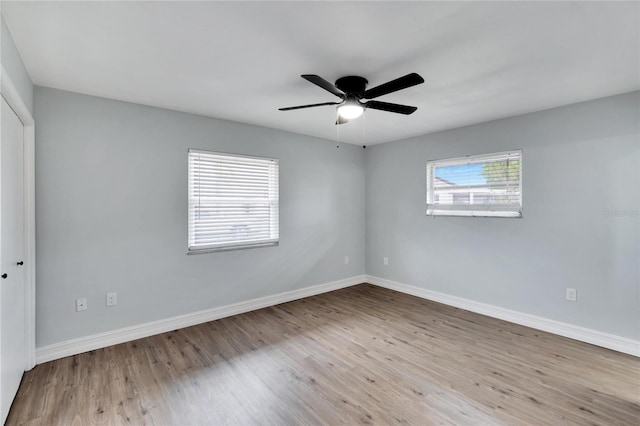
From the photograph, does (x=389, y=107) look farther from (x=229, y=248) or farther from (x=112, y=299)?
(x=112, y=299)

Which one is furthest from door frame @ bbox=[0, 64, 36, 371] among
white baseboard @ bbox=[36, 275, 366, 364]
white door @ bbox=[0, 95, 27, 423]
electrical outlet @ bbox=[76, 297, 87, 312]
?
electrical outlet @ bbox=[76, 297, 87, 312]

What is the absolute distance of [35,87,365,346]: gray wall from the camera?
262 centimetres

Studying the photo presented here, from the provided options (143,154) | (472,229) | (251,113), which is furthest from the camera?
(472,229)

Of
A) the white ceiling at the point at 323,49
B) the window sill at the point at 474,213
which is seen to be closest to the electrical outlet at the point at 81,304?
the white ceiling at the point at 323,49

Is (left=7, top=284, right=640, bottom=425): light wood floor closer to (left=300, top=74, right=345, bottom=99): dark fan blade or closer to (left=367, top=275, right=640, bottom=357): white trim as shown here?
(left=367, top=275, right=640, bottom=357): white trim

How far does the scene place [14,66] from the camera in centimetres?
194

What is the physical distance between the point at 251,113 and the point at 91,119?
4.99 feet

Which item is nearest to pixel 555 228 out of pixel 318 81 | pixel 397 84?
pixel 397 84

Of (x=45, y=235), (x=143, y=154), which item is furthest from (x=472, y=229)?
(x=45, y=235)

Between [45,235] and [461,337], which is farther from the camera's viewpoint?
[461,337]

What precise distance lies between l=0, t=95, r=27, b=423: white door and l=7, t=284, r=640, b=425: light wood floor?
23 centimetres

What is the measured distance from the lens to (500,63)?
7.27ft

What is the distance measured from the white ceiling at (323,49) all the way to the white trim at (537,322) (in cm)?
234

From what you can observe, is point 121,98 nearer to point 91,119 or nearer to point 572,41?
point 91,119
